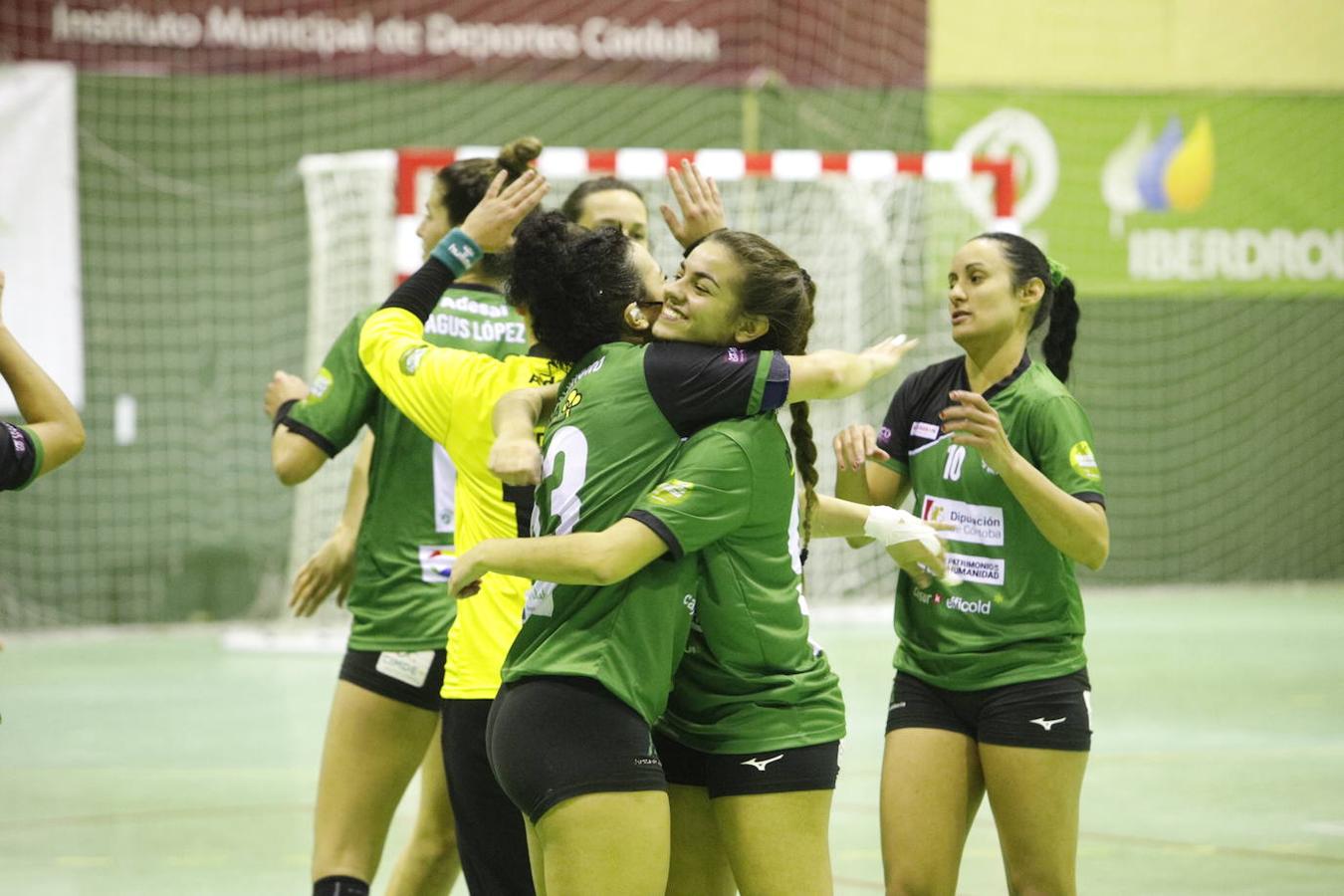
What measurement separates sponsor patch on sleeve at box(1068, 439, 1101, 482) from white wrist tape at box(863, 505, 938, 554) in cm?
48

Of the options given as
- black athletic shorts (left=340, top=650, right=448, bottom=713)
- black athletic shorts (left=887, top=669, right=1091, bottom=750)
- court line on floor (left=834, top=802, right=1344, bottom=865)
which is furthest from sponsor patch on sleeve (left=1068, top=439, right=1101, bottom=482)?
court line on floor (left=834, top=802, right=1344, bottom=865)

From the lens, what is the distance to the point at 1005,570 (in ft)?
13.0

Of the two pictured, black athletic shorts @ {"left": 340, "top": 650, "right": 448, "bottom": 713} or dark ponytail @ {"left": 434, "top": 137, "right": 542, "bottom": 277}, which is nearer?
dark ponytail @ {"left": 434, "top": 137, "right": 542, "bottom": 277}

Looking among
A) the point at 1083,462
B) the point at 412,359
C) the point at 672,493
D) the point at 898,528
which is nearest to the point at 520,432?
the point at 672,493

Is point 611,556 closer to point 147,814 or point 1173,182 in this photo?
point 147,814

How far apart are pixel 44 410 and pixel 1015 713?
212cm

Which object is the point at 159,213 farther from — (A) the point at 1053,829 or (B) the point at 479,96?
(A) the point at 1053,829

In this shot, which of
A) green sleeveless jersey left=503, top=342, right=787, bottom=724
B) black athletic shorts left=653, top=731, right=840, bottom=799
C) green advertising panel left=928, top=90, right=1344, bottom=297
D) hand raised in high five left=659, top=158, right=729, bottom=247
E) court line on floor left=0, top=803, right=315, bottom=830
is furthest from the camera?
green advertising panel left=928, top=90, right=1344, bottom=297

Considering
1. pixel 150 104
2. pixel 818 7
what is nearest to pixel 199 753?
pixel 150 104

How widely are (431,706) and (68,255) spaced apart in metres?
8.38

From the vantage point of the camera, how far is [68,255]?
11.7 meters

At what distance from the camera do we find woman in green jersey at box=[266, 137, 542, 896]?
4.16 m

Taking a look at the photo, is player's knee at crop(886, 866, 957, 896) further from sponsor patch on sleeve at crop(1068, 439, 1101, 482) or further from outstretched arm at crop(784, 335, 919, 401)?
outstretched arm at crop(784, 335, 919, 401)

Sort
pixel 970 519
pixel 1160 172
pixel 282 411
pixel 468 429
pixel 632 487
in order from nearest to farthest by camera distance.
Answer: pixel 632 487
pixel 468 429
pixel 970 519
pixel 282 411
pixel 1160 172
